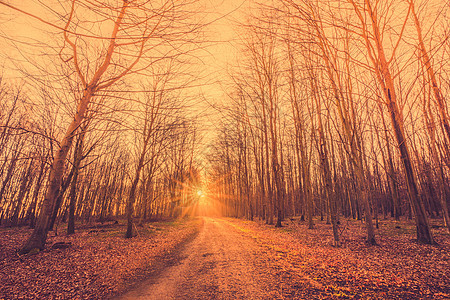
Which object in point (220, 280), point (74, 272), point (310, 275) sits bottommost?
point (74, 272)

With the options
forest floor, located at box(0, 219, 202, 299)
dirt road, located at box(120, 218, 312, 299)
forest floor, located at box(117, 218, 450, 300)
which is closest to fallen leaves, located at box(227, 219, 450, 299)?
forest floor, located at box(117, 218, 450, 300)

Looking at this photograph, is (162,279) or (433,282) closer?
(433,282)

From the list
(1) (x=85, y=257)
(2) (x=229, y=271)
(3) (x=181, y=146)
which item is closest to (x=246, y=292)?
(2) (x=229, y=271)

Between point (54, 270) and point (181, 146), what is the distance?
21562mm

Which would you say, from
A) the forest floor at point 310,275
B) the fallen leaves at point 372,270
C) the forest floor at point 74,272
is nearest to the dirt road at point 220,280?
the forest floor at point 310,275

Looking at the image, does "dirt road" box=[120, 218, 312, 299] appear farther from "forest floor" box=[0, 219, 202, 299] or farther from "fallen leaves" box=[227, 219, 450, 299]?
"forest floor" box=[0, 219, 202, 299]

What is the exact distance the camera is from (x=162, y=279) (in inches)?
150

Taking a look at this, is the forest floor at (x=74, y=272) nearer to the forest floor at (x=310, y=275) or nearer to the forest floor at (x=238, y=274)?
the forest floor at (x=238, y=274)

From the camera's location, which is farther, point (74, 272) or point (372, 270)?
point (74, 272)

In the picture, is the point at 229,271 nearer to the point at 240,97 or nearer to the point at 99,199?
the point at 240,97

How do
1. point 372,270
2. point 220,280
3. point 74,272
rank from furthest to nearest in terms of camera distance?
point 74,272 < point 372,270 < point 220,280

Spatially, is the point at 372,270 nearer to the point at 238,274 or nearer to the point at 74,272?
the point at 238,274

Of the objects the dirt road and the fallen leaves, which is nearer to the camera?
the fallen leaves

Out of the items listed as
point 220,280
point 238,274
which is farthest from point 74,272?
point 238,274
